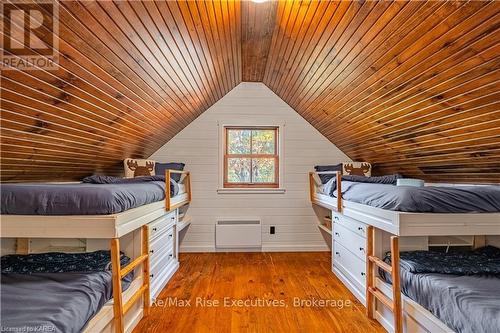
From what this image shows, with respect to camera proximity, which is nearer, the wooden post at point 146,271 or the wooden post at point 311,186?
the wooden post at point 146,271

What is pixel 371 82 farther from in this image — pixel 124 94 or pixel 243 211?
pixel 243 211

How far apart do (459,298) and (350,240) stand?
1.37 m

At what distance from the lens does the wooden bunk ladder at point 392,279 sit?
1.74 meters

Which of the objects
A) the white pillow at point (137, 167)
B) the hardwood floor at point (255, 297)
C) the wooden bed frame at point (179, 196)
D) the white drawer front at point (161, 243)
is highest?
the white pillow at point (137, 167)

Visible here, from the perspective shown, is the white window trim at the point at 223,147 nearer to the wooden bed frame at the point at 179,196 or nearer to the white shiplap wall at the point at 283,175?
the white shiplap wall at the point at 283,175

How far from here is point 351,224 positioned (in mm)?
2707

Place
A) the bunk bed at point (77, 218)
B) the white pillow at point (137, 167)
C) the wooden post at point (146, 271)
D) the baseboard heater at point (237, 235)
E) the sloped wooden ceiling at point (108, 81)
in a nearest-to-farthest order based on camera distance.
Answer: the sloped wooden ceiling at point (108, 81), the bunk bed at point (77, 218), the wooden post at point (146, 271), the white pillow at point (137, 167), the baseboard heater at point (237, 235)

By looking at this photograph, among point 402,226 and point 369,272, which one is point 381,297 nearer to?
point 369,272

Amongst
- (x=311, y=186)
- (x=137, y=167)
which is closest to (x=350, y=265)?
(x=311, y=186)

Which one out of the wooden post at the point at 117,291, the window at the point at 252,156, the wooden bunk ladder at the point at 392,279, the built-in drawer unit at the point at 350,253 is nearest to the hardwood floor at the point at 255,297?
the built-in drawer unit at the point at 350,253

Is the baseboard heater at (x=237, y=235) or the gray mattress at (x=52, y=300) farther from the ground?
the gray mattress at (x=52, y=300)

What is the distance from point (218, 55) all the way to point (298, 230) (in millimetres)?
2631

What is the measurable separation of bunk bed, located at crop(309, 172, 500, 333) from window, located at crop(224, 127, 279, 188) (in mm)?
1821

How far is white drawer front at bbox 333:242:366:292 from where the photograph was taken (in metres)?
2.44
